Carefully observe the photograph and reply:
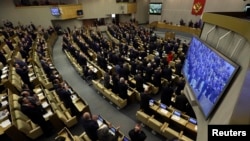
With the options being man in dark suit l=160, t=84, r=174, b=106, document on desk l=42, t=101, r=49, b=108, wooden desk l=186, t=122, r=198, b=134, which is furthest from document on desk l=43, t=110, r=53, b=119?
wooden desk l=186, t=122, r=198, b=134

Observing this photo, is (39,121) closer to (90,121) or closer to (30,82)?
(90,121)

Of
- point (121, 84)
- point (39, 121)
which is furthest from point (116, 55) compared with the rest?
point (39, 121)

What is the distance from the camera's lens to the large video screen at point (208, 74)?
2191 mm

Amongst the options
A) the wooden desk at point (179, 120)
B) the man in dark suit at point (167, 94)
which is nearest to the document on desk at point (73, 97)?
the man in dark suit at point (167, 94)

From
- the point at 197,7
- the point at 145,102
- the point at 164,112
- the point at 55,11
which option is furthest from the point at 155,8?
the point at 164,112

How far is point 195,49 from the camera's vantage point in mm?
3494

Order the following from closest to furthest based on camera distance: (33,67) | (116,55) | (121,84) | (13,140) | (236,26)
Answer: (236,26), (13,140), (121,84), (33,67), (116,55)

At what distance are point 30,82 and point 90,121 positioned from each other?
16.1 ft

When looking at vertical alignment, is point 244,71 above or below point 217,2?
below

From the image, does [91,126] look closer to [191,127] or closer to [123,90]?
[123,90]

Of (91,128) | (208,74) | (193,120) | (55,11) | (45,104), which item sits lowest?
(45,104)

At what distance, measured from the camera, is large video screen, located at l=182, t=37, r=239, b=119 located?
7.19 ft

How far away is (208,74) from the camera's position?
2.66 metres

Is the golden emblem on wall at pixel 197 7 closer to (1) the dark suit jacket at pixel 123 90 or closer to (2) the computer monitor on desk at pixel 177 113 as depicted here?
(1) the dark suit jacket at pixel 123 90
